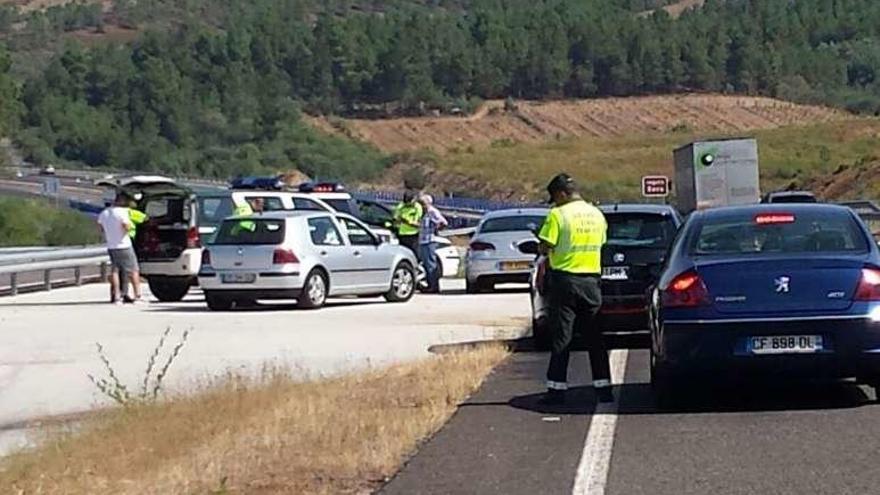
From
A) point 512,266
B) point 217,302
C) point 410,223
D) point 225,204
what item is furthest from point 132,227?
point 512,266

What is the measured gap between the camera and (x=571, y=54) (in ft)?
481

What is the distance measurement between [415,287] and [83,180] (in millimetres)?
66264

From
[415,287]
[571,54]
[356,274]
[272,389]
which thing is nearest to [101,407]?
[272,389]

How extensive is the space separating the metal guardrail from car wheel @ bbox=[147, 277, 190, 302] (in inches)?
120

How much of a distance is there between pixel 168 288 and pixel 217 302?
2.57 metres

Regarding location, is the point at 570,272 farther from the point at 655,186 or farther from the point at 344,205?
the point at 655,186

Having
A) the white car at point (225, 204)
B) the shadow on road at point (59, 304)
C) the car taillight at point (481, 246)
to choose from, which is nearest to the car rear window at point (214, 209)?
Result: the white car at point (225, 204)

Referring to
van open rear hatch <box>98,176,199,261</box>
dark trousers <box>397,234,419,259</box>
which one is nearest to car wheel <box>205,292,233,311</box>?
van open rear hatch <box>98,176,199,261</box>

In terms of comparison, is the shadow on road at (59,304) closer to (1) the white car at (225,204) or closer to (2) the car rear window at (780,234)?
(1) the white car at (225,204)

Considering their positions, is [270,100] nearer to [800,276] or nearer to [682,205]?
[682,205]

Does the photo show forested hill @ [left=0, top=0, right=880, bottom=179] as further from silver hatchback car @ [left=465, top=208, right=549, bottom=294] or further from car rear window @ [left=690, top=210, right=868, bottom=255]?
car rear window @ [left=690, top=210, right=868, bottom=255]

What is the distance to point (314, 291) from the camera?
2530 centimetres

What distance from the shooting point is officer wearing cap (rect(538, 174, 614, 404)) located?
13102 millimetres

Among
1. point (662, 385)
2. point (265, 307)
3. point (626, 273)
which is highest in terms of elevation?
point (626, 273)
